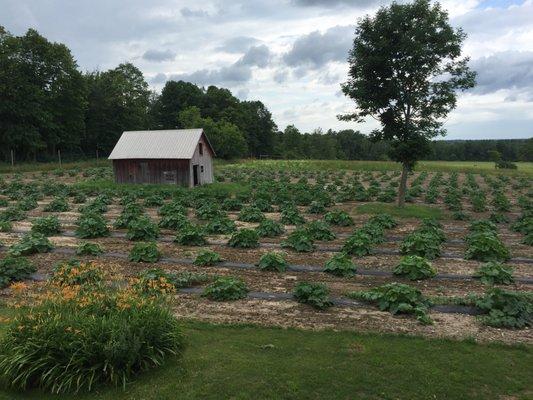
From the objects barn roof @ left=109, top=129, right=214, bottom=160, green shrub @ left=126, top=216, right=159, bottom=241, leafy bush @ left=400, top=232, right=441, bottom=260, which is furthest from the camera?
barn roof @ left=109, top=129, right=214, bottom=160

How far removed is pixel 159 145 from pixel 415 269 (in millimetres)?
29471

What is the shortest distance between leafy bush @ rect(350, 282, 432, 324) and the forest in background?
2468 centimetres

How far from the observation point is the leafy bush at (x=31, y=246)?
1490 centimetres

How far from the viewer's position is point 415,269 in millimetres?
12781

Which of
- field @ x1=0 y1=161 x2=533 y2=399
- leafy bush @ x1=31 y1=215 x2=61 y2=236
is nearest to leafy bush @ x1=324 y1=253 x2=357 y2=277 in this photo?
field @ x1=0 y1=161 x2=533 y2=399

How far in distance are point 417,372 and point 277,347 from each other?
2.34 meters

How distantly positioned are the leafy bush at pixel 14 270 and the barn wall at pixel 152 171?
24028 mm

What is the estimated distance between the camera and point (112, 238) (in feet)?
59.4

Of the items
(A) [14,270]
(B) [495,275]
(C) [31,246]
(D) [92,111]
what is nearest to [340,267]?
(B) [495,275]

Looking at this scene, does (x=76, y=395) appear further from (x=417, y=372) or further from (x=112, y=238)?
(x=112, y=238)

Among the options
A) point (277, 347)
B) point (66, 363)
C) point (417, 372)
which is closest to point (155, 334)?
point (66, 363)

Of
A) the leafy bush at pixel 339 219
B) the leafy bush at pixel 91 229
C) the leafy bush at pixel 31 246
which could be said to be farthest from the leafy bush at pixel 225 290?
the leafy bush at pixel 339 219

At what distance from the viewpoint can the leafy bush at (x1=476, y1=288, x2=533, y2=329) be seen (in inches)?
365

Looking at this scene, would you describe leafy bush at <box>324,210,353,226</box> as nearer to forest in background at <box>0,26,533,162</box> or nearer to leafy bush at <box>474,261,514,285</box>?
leafy bush at <box>474,261,514,285</box>
